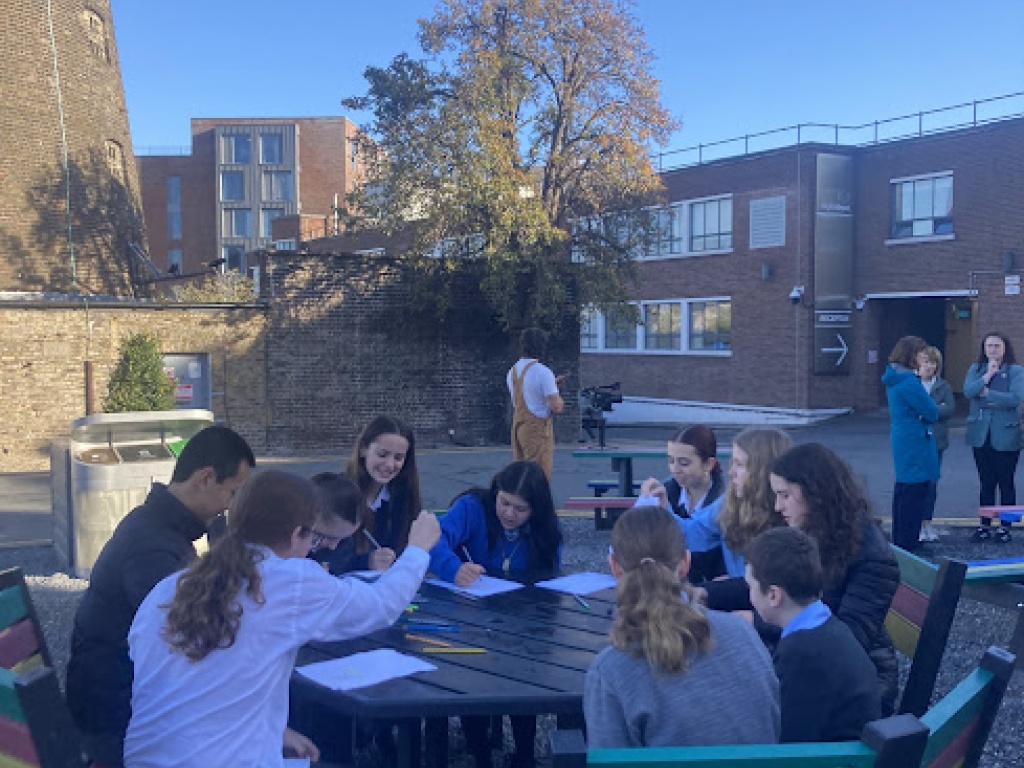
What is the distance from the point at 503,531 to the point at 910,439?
482 cm

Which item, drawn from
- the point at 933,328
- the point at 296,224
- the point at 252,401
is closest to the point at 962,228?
the point at 933,328

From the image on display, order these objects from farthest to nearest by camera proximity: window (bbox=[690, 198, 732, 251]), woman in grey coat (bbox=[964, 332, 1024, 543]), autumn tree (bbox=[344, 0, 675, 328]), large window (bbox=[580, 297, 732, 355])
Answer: large window (bbox=[580, 297, 732, 355]) → window (bbox=[690, 198, 732, 251]) → autumn tree (bbox=[344, 0, 675, 328]) → woman in grey coat (bbox=[964, 332, 1024, 543])

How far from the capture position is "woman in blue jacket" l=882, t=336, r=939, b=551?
808cm

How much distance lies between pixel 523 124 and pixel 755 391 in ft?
40.9

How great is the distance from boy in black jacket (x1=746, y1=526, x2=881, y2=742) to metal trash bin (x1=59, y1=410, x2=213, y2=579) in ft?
20.6

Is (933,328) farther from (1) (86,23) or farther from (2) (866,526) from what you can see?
(2) (866,526)

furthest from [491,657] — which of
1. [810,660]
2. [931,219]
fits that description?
[931,219]

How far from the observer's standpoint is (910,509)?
8328 mm

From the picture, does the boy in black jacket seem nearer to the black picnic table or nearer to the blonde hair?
the black picnic table

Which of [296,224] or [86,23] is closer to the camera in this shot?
[86,23]

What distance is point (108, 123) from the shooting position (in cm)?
2378

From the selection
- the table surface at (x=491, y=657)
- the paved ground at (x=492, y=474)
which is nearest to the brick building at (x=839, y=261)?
the paved ground at (x=492, y=474)

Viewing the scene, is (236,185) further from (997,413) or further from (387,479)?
(387,479)

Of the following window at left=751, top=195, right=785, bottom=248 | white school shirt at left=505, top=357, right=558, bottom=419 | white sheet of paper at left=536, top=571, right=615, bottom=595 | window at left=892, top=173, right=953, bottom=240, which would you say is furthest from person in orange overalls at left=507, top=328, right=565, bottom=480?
window at left=751, top=195, right=785, bottom=248
